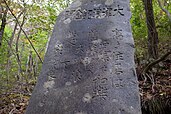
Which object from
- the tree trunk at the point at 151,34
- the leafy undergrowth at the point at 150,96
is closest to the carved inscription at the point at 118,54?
the leafy undergrowth at the point at 150,96

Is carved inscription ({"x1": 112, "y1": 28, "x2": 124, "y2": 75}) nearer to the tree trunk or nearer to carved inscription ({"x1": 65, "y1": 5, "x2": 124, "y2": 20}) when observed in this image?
carved inscription ({"x1": 65, "y1": 5, "x2": 124, "y2": 20})

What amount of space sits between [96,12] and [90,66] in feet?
3.21

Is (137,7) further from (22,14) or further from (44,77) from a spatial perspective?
(44,77)

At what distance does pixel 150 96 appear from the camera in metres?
3.53

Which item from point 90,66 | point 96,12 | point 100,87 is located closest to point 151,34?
point 96,12

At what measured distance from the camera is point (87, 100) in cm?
217

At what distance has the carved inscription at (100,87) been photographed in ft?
7.13

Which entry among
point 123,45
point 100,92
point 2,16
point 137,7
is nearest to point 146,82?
point 123,45

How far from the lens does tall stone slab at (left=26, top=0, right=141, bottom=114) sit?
214cm

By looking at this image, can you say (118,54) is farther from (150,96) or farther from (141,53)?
(141,53)

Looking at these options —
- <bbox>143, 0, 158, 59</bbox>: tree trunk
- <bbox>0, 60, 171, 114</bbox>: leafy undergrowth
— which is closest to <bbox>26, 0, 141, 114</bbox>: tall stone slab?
<bbox>0, 60, 171, 114</bbox>: leafy undergrowth

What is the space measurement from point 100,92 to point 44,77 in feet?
2.39

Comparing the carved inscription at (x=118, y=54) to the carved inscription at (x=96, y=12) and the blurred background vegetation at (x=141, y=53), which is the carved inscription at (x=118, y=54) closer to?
the carved inscription at (x=96, y=12)

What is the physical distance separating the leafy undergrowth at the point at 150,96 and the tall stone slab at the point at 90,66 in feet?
3.95
